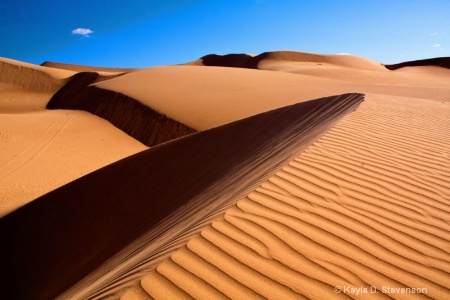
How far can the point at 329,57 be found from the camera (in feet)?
143

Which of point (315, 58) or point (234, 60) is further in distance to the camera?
point (234, 60)

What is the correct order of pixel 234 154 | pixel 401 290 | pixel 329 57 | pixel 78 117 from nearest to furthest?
pixel 401 290, pixel 234 154, pixel 78 117, pixel 329 57

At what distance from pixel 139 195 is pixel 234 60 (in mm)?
47921

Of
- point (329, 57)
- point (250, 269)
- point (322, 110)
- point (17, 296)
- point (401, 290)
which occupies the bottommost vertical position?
point (17, 296)

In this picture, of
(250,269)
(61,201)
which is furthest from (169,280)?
(61,201)

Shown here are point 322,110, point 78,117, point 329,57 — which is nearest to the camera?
point 322,110

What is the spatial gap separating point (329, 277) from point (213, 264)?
0.64 m

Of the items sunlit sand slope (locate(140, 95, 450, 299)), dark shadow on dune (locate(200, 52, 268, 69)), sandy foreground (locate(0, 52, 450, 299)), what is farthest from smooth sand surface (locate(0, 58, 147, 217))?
dark shadow on dune (locate(200, 52, 268, 69))

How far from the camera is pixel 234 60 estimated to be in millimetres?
50562

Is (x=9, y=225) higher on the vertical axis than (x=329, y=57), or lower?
lower

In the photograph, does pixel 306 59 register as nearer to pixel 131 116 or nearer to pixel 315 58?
pixel 315 58

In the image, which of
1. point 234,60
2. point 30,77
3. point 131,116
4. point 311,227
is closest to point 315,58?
point 234,60

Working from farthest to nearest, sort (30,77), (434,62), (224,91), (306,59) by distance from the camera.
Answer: (306,59) < (434,62) < (30,77) < (224,91)

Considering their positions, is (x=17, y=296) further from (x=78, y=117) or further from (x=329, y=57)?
(x=329, y=57)
